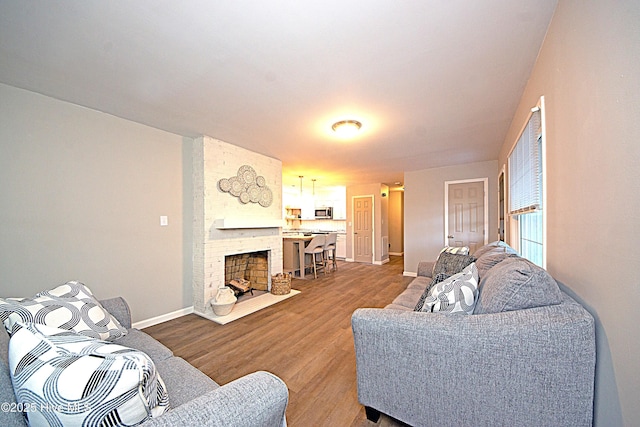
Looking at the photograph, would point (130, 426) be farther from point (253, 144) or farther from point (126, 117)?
point (253, 144)

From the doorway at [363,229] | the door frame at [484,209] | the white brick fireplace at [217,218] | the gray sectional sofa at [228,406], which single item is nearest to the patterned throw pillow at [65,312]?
the gray sectional sofa at [228,406]

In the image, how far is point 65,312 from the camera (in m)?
1.27

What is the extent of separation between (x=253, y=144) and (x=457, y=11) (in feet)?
9.50

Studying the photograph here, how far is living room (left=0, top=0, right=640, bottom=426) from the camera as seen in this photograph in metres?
0.79

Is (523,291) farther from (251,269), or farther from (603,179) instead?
(251,269)

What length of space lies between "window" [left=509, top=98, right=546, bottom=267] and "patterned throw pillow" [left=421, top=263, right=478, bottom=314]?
1.74ft

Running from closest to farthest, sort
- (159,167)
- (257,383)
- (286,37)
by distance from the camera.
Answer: (257,383) < (286,37) < (159,167)

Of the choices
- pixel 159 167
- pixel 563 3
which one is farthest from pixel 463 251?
pixel 159 167

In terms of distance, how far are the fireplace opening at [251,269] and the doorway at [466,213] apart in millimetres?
3766

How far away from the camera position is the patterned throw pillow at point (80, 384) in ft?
1.95

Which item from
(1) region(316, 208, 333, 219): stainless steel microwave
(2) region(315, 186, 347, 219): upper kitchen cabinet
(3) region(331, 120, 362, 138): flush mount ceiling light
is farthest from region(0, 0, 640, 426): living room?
(1) region(316, 208, 333, 219): stainless steel microwave

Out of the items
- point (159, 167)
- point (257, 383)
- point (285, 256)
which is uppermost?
point (159, 167)

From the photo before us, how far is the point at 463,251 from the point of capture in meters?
2.91

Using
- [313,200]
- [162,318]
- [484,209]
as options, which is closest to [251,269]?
[162,318]
